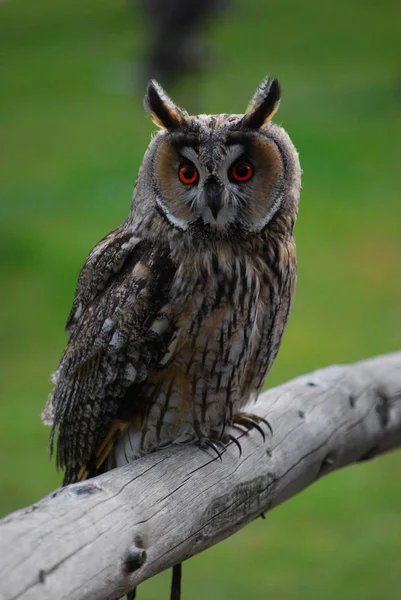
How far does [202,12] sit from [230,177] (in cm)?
1074

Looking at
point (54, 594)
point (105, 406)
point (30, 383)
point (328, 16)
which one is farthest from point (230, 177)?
point (328, 16)

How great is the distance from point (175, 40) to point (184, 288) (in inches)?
409

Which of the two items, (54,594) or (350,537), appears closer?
(54,594)

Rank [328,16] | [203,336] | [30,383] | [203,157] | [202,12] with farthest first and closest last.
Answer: [328,16] < [202,12] < [30,383] < [203,336] < [203,157]

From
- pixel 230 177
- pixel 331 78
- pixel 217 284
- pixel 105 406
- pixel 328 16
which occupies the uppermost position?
pixel 328 16

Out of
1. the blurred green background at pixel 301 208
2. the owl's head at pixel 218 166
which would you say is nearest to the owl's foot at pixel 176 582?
the owl's head at pixel 218 166

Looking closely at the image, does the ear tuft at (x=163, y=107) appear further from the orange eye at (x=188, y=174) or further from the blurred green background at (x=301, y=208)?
the blurred green background at (x=301, y=208)

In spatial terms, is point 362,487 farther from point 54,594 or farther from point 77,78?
point 77,78

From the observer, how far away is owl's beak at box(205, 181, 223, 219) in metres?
1.85

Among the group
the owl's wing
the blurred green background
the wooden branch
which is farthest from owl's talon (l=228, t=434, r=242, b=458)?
the blurred green background

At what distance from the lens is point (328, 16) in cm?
1645

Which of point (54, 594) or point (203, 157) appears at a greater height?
point (203, 157)

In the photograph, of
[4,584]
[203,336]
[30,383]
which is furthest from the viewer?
[30,383]

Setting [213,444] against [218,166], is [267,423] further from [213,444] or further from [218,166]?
[218,166]
